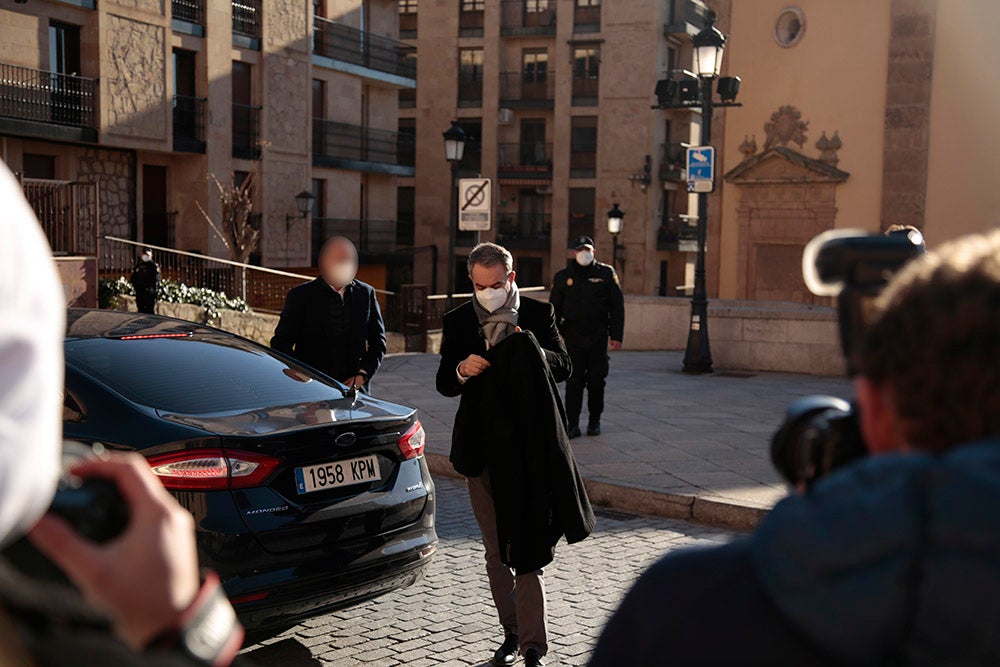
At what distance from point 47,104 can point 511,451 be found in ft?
85.9

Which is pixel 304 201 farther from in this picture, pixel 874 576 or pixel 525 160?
pixel 874 576


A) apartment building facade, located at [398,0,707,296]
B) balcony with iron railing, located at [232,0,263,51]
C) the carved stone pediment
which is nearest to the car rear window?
the carved stone pediment

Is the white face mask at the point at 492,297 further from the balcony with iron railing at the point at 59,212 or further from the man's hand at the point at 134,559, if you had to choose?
the balcony with iron railing at the point at 59,212

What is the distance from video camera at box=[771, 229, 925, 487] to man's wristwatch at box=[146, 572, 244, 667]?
78 centimetres

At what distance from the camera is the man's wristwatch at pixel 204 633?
4.21 ft

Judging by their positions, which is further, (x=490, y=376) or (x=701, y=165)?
(x=701, y=165)

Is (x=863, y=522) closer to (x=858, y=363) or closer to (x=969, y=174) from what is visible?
(x=858, y=363)

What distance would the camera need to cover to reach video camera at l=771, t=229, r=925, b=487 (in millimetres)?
1522

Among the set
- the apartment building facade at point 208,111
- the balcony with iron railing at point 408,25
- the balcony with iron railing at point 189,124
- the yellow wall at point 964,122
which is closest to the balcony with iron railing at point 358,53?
the apartment building facade at point 208,111

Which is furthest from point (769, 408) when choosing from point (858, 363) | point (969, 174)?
point (969, 174)

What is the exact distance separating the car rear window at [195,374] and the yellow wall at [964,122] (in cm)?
2326

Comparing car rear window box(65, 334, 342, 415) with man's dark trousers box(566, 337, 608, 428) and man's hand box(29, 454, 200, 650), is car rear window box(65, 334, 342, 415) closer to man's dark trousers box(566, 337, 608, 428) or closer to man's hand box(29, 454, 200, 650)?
man's hand box(29, 454, 200, 650)

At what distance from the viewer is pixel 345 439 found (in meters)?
5.14

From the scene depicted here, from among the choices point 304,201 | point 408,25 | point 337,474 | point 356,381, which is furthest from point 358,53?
point 337,474
